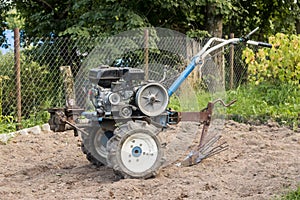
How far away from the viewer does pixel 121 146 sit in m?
5.59

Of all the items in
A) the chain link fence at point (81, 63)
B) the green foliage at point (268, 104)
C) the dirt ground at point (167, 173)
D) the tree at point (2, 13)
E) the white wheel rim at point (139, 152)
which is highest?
the tree at point (2, 13)

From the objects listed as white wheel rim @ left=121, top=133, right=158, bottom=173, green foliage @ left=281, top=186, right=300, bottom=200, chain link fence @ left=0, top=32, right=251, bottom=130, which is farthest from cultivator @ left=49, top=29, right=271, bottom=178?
chain link fence @ left=0, top=32, right=251, bottom=130

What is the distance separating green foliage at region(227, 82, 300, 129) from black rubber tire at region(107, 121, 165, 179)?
11.3 feet

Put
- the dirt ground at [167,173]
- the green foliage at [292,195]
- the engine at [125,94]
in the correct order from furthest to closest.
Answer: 1. the engine at [125,94]
2. the dirt ground at [167,173]
3. the green foliage at [292,195]

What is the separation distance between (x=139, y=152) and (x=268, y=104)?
474 centimetres

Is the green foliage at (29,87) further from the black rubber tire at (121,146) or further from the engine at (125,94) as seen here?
the black rubber tire at (121,146)

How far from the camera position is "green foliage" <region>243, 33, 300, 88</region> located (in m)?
10.1

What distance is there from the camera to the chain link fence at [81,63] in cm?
930

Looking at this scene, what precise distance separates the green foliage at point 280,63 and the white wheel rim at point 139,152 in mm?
4947

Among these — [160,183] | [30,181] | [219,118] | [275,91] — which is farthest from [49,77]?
[160,183]

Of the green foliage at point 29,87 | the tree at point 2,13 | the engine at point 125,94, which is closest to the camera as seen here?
the engine at point 125,94

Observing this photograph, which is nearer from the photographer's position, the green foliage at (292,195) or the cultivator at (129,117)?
the green foliage at (292,195)

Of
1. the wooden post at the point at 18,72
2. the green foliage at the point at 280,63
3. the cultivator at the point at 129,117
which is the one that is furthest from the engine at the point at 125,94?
the green foliage at the point at 280,63

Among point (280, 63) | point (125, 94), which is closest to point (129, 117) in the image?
point (125, 94)
